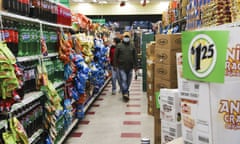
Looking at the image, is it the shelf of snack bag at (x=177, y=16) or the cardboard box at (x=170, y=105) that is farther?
the shelf of snack bag at (x=177, y=16)

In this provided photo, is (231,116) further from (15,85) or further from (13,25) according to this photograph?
(13,25)

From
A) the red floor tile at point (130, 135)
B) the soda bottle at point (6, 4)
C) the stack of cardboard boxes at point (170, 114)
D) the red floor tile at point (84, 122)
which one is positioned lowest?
the red floor tile at point (130, 135)

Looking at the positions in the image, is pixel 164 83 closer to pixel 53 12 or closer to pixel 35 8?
pixel 35 8

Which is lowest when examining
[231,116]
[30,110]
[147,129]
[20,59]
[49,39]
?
[147,129]

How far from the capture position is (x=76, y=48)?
5590 millimetres

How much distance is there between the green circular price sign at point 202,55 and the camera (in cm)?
113

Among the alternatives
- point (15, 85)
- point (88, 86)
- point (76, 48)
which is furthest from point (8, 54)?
point (88, 86)

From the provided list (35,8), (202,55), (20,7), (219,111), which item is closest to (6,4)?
(20,7)

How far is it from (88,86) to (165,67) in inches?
142

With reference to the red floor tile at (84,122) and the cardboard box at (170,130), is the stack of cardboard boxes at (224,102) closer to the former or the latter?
the cardboard box at (170,130)

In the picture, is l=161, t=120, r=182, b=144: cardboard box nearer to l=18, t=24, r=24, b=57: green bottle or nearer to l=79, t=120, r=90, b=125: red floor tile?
l=18, t=24, r=24, b=57: green bottle

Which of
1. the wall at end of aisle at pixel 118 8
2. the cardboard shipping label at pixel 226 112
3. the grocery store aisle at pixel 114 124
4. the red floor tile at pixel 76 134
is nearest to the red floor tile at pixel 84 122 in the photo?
A: the grocery store aisle at pixel 114 124

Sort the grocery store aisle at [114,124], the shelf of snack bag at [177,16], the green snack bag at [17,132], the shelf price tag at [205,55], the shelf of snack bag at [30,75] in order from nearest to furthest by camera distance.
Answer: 1. the shelf price tag at [205,55]
2. the shelf of snack bag at [30,75]
3. the green snack bag at [17,132]
4. the shelf of snack bag at [177,16]
5. the grocery store aisle at [114,124]

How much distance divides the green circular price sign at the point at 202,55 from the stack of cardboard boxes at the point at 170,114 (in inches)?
42.8
